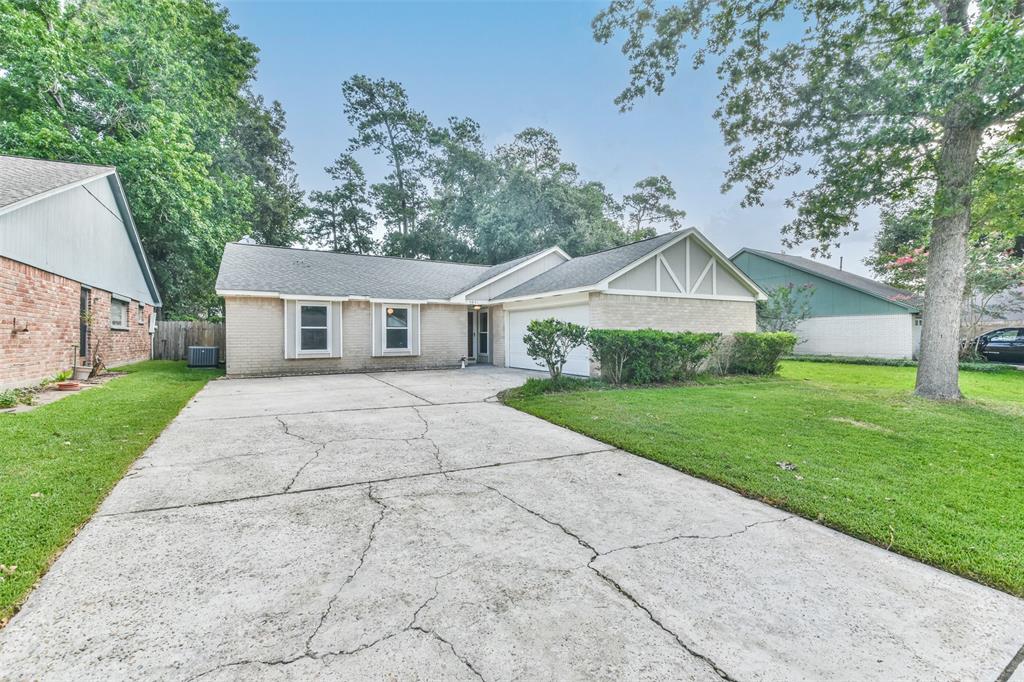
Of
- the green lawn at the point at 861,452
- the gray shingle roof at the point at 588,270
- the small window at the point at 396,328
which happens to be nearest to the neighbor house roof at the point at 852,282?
the green lawn at the point at 861,452

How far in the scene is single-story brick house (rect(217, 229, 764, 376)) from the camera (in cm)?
1186

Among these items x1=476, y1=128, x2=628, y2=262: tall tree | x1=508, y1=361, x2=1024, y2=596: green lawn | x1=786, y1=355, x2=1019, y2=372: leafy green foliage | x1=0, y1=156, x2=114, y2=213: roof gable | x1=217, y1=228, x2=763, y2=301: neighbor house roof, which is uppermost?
x1=476, y1=128, x2=628, y2=262: tall tree

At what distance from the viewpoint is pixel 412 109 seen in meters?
30.8

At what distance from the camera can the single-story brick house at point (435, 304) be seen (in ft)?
38.9

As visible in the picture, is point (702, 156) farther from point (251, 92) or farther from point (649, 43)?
point (251, 92)

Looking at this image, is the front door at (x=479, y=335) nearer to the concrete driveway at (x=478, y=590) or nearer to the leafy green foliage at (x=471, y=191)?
the leafy green foliage at (x=471, y=191)

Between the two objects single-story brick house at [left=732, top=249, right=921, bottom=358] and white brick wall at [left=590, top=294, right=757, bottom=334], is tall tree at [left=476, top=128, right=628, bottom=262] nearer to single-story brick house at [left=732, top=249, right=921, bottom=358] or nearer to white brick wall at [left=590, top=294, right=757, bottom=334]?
single-story brick house at [left=732, top=249, right=921, bottom=358]

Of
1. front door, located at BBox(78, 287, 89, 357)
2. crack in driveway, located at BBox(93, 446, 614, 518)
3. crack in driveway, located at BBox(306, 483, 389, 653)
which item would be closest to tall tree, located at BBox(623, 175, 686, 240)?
front door, located at BBox(78, 287, 89, 357)

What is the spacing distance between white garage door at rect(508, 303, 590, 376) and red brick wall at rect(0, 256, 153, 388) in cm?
974

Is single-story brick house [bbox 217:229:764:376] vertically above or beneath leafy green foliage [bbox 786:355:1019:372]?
above

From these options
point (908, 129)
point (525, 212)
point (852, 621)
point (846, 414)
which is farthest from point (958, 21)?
point (525, 212)

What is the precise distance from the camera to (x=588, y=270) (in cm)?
1276

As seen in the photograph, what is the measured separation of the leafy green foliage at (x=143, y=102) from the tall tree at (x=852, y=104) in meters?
14.5

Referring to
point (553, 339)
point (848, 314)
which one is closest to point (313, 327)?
point (553, 339)
